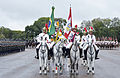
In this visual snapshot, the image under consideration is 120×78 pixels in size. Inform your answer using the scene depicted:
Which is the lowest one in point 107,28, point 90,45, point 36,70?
point 36,70

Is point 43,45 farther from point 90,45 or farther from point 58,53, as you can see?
point 90,45

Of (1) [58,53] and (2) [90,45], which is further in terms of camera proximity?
(1) [58,53]

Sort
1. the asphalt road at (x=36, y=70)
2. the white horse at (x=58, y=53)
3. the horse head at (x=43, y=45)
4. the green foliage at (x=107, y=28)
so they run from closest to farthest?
the asphalt road at (x=36, y=70) < the horse head at (x=43, y=45) < the white horse at (x=58, y=53) < the green foliage at (x=107, y=28)

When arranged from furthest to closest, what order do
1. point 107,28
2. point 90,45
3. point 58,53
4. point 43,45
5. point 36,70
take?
point 107,28
point 36,70
point 58,53
point 90,45
point 43,45

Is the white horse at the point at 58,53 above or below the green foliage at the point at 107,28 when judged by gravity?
below

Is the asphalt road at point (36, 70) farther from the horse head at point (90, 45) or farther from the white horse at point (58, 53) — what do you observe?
the horse head at point (90, 45)

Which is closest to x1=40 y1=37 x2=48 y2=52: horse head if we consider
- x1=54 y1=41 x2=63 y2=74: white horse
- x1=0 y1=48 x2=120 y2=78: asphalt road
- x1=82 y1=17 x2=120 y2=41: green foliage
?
x1=54 y1=41 x2=63 y2=74: white horse

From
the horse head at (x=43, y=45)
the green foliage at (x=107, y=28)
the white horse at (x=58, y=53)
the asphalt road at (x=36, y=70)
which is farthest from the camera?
the green foliage at (x=107, y=28)

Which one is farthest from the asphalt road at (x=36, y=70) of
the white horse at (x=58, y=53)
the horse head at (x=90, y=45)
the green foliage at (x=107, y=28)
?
the green foliage at (x=107, y=28)

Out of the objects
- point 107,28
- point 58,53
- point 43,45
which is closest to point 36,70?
point 58,53

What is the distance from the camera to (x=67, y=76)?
10500 millimetres

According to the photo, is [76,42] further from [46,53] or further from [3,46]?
[3,46]

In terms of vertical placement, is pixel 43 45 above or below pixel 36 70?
above

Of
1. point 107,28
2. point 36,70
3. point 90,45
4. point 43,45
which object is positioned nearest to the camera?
point 43,45
